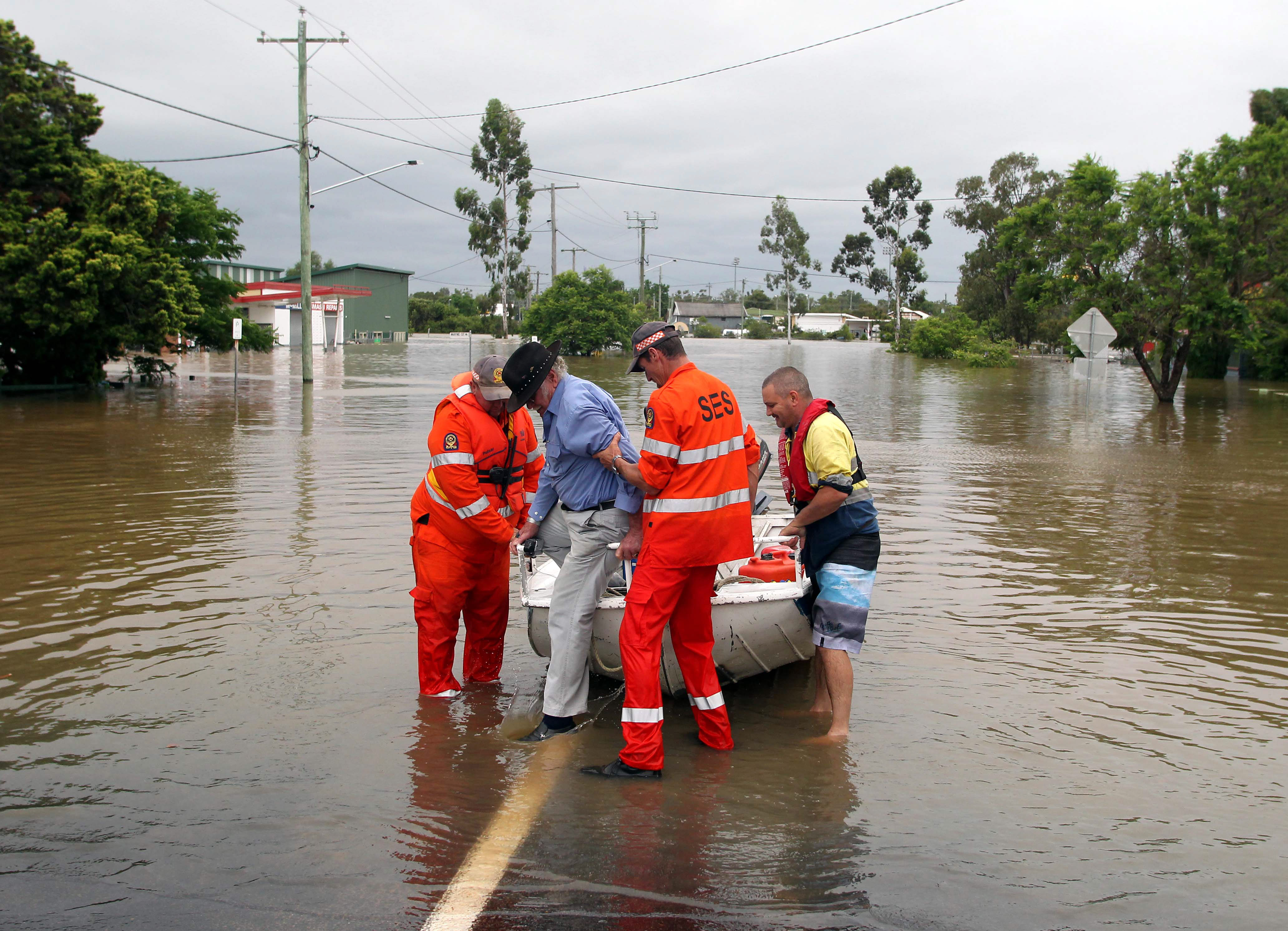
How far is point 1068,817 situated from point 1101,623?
3186mm

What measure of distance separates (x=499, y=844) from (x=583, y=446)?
1.80 metres

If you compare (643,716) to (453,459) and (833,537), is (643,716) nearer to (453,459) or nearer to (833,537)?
(833,537)

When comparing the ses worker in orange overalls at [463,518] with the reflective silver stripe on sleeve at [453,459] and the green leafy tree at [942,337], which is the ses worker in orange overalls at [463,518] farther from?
the green leafy tree at [942,337]

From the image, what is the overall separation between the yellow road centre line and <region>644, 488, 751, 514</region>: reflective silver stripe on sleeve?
4.24 ft

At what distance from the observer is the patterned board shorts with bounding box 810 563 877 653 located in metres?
5.04

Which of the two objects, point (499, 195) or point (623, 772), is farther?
point (499, 195)

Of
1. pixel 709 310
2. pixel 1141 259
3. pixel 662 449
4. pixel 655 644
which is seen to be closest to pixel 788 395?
pixel 662 449

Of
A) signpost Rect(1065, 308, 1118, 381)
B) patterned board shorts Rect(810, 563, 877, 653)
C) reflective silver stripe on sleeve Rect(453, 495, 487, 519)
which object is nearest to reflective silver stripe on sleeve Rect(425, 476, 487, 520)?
reflective silver stripe on sleeve Rect(453, 495, 487, 519)

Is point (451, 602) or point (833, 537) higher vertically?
point (833, 537)

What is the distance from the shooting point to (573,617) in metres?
5.01

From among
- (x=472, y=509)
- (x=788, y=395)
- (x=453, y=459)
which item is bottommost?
(x=472, y=509)

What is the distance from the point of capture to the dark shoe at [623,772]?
14.9 feet

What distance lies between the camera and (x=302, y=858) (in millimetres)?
3777

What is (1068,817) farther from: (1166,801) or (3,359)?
(3,359)
